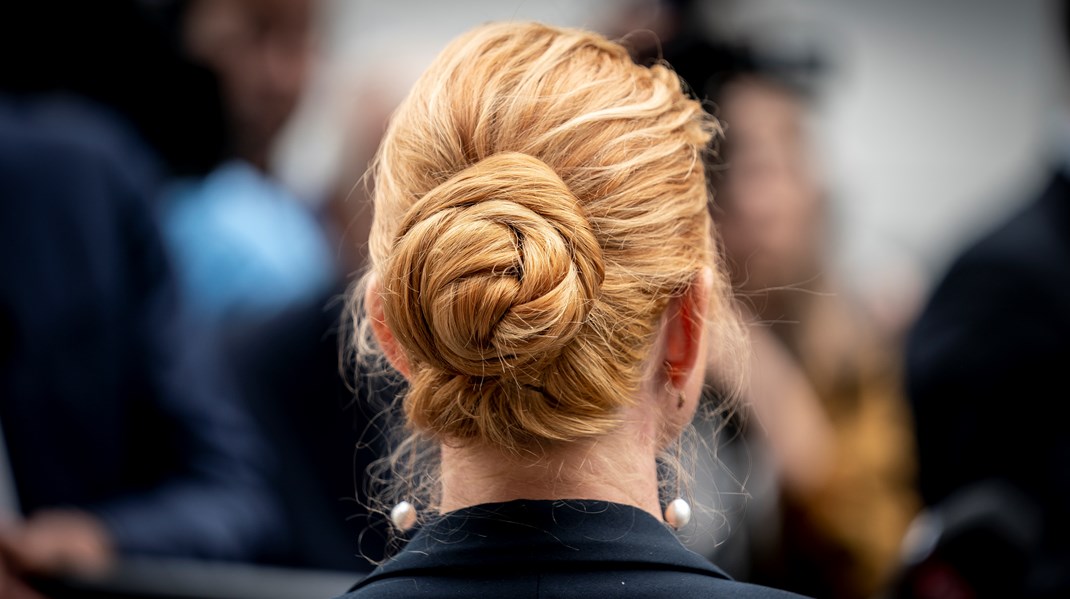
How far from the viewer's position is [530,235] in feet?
3.35

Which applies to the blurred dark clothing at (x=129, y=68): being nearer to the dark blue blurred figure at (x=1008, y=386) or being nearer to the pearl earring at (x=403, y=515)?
the pearl earring at (x=403, y=515)

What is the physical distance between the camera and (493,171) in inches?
41.1

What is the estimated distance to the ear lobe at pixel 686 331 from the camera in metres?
1.14

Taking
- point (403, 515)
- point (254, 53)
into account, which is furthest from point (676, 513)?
point (254, 53)

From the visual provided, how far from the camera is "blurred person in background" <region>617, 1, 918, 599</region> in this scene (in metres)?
2.76

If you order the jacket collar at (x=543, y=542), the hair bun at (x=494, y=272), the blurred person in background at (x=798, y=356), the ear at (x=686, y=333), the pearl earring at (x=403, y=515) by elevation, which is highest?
the hair bun at (x=494, y=272)

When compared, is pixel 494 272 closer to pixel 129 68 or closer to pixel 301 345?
pixel 301 345

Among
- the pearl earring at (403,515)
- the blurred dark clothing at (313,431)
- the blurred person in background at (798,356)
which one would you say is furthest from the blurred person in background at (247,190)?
the pearl earring at (403,515)

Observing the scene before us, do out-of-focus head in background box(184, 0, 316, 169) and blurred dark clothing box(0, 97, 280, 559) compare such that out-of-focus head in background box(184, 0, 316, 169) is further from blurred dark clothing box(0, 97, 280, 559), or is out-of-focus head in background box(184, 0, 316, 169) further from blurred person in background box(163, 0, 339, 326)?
blurred dark clothing box(0, 97, 280, 559)

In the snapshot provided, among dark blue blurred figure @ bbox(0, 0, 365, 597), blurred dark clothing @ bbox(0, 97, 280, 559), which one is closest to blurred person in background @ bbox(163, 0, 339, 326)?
dark blue blurred figure @ bbox(0, 0, 365, 597)

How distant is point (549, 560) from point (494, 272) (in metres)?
0.24

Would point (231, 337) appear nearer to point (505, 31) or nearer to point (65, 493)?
point (65, 493)

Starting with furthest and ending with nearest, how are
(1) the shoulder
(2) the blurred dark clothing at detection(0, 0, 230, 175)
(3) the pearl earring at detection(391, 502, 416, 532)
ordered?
(2) the blurred dark clothing at detection(0, 0, 230, 175)
(3) the pearl earring at detection(391, 502, 416, 532)
(1) the shoulder

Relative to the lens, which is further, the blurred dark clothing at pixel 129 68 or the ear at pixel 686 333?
the blurred dark clothing at pixel 129 68
